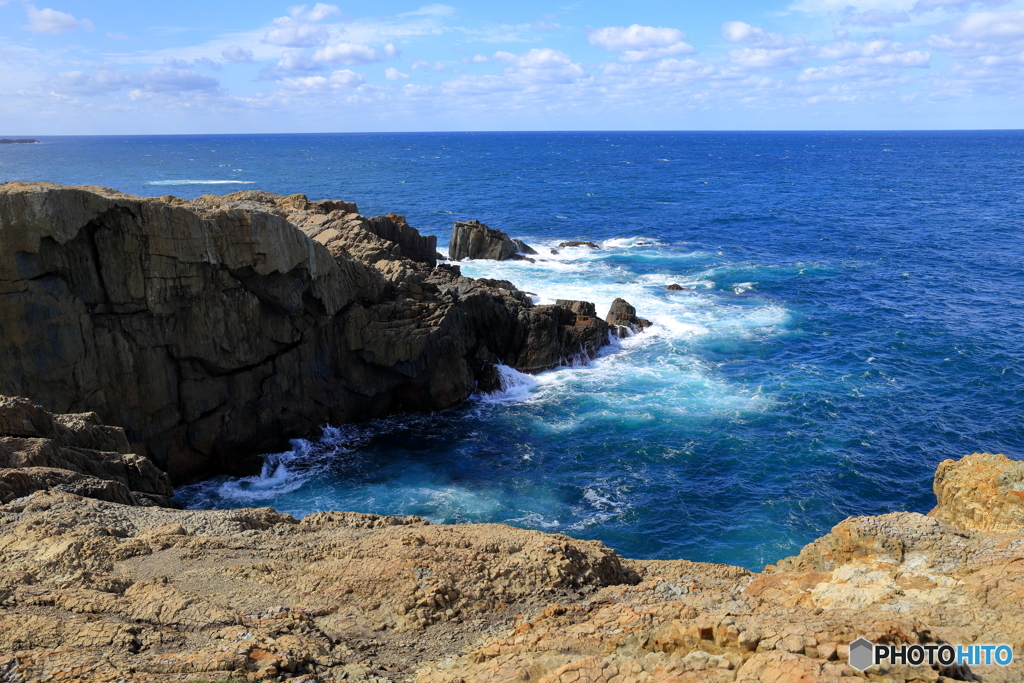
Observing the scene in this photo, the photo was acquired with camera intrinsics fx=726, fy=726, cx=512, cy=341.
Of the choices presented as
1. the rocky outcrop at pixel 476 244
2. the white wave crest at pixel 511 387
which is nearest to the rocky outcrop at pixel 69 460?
the white wave crest at pixel 511 387

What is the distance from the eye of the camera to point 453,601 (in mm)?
12961

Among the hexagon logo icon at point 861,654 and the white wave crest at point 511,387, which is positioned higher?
the hexagon logo icon at point 861,654

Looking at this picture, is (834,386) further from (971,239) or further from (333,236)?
(971,239)

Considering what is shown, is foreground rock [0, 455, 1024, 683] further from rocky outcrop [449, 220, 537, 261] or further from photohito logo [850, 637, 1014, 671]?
rocky outcrop [449, 220, 537, 261]

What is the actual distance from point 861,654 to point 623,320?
133 feet

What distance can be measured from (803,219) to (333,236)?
73.9 meters

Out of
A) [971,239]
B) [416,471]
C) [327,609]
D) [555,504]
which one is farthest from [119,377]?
[971,239]

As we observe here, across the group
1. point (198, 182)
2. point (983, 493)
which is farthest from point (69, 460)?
point (198, 182)

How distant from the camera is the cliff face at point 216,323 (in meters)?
26.8

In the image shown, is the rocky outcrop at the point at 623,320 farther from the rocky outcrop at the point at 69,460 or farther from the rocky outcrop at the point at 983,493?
the rocky outcrop at the point at 69,460

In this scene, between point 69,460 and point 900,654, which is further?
point 69,460

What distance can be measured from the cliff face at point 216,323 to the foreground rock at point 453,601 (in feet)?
46.5

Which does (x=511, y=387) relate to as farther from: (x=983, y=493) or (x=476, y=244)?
(x=476, y=244)

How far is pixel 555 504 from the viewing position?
29375 millimetres
